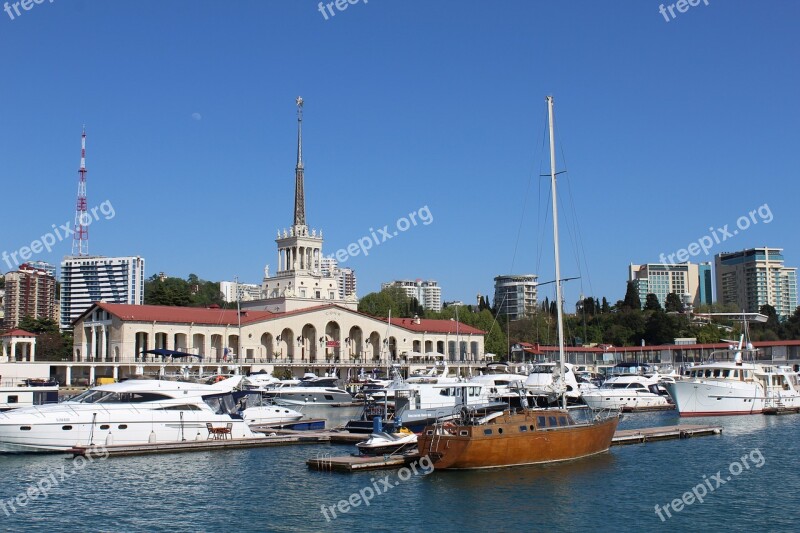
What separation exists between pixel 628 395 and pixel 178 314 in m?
52.1

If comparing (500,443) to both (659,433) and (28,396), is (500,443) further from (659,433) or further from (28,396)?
(28,396)

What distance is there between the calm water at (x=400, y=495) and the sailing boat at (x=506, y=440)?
1.46ft

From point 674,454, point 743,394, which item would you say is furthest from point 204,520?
point 743,394

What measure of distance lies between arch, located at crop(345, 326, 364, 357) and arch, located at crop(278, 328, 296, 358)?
8.22 meters

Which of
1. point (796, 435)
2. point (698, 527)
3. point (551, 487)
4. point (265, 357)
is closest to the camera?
point (698, 527)

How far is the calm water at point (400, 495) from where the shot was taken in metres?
24.2

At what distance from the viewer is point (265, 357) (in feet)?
335

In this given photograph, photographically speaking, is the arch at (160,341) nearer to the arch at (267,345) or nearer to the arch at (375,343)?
the arch at (267,345)

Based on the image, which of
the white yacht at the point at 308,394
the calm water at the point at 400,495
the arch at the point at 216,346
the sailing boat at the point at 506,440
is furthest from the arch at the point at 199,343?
the sailing boat at the point at 506,440

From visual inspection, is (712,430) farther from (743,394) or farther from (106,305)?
(106,305)

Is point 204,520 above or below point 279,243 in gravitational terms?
below

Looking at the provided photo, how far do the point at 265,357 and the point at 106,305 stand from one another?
1900 centimetres

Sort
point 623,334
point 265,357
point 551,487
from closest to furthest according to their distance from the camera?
1. point 551,487
2. point 265,357
3. point 623,334

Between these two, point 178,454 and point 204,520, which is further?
point 178,454
